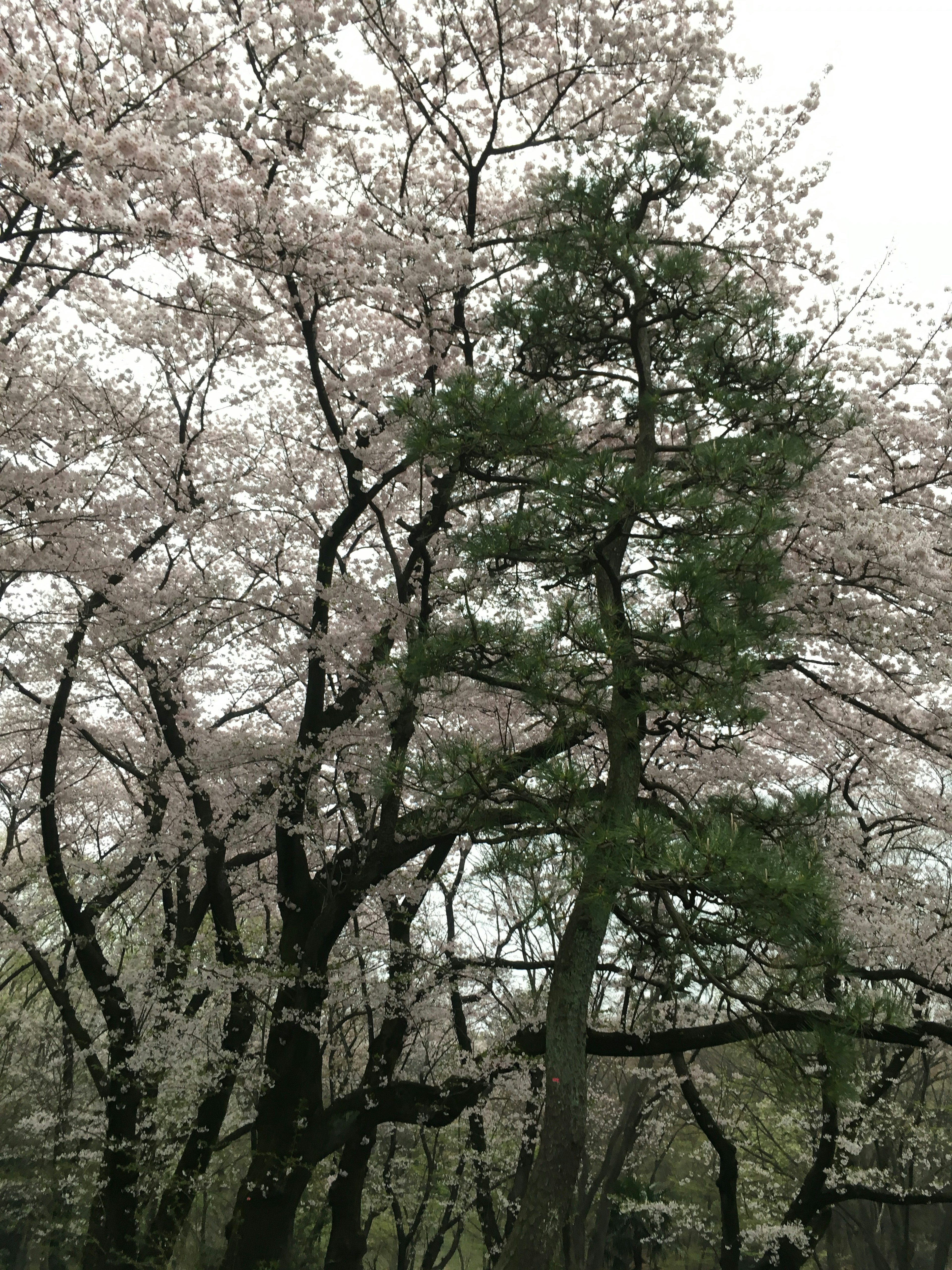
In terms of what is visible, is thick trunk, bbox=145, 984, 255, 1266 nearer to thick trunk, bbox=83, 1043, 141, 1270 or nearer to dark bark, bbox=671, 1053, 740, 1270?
thick trunk, bbox=83, 1043, 141, 1270

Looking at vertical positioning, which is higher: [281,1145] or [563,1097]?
[563,1097]

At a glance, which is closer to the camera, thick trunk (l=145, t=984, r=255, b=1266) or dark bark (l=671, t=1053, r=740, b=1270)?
thick trunk (l=145, t=984, r=255, b=1266)

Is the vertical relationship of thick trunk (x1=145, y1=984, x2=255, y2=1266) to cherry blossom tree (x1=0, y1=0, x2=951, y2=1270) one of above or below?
below

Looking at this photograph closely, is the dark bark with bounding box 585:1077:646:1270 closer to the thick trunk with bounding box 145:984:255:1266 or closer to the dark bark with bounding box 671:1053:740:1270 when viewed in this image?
the dark bark with bounding box 671:1053:740:1270

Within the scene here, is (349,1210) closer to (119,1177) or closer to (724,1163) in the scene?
(119,1177)

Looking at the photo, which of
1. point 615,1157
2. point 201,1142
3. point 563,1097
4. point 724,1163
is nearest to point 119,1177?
point 201,1142

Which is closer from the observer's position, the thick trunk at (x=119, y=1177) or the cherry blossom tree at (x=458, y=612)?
the cherry blossom tree at (x=458, y=612)

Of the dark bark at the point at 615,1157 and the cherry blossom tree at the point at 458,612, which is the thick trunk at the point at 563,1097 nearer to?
the cherry blossom tree at the point at 458,612

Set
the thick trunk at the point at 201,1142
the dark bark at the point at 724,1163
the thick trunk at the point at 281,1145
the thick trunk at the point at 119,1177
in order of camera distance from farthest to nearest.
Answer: the dark bark at the point at 724,1163 < the thick trunk at the point at 201,1142 < the thick trunk at the point at 119,1177 < the thick trunk at the point at 281,1145

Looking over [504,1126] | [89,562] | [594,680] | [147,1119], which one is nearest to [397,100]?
[89,562]

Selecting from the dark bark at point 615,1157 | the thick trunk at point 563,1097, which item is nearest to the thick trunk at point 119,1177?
the thick trunk at point 563,1097

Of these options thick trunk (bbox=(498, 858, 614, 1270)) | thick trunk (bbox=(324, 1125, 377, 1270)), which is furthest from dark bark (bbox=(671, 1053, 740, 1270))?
thick trunk (bbox=(498, 858, 614, 1270))

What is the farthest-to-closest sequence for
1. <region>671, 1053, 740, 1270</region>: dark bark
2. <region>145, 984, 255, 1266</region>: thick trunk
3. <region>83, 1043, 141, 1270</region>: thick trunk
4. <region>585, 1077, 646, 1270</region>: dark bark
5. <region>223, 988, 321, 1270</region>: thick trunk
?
<region>585, 1077, 646, 1270</region>: dark bark → <region>671, 1053, 740, 1270</region>: dark bark → <region>145, 984, 255, 1266</region>: thick trunk → <region>83, 1043, 141, 1270</region>: thick trunk → <region>223, 988, 321, 1270</region>: thick trunk

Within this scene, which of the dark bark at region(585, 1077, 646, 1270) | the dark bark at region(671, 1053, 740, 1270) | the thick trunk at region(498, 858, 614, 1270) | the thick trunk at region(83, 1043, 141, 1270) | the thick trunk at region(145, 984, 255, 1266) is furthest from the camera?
the dark bark at region(585, 1077, 646, 1270)
